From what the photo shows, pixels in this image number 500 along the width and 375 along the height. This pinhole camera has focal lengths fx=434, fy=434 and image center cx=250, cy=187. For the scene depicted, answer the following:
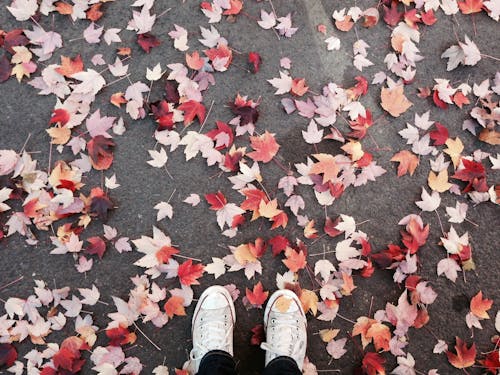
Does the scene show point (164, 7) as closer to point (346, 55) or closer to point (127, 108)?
point (127, 108)

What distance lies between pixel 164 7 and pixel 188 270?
172 cm

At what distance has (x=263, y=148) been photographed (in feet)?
8.79

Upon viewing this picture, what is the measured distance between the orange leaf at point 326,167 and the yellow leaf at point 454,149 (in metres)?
0.73

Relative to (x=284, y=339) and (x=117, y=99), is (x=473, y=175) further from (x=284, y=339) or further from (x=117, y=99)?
(x=117, y=99)

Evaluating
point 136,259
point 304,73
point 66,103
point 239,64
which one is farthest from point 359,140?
point 66,103

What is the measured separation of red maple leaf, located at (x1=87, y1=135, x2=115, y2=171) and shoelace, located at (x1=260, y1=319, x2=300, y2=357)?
4.54ft

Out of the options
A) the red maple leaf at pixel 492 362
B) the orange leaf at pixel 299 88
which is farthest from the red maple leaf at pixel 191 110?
the red maple leaf at pixel 492 362

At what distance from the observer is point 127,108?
8.81 ft

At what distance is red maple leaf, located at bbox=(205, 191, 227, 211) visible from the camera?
103 inches

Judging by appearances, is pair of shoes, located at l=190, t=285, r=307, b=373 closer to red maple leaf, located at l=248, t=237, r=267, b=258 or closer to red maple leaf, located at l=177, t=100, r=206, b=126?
red maple leaf, located at l=248, t=237, r=267, b=258

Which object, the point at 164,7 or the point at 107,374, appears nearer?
the point at 107,374

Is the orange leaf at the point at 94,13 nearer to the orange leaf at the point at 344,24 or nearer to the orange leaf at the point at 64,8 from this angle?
the orange leaf at the point at 64,8

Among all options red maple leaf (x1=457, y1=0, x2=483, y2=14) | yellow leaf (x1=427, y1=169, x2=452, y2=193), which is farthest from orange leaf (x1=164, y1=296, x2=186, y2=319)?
red maple leaf (x1=457, y1=0, x2=483, y2=14)

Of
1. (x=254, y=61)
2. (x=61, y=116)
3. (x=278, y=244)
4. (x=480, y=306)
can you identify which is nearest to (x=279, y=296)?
(x=278, y=244)
